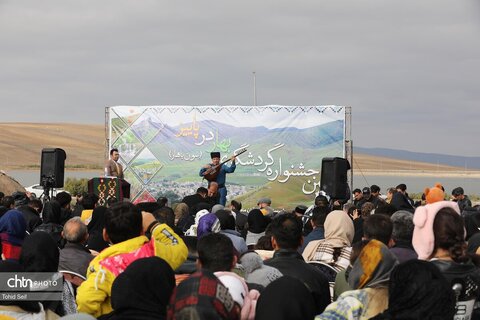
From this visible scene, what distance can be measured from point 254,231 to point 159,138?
12.5 metres

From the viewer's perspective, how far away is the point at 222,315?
354cm

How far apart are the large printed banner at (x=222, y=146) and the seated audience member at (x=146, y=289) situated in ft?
56.1

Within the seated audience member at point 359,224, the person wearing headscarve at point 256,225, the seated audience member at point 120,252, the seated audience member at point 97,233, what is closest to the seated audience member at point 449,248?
the seated audience member at point 120,252

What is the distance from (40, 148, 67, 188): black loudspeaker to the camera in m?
16.2

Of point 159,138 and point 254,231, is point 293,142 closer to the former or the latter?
point 159,138

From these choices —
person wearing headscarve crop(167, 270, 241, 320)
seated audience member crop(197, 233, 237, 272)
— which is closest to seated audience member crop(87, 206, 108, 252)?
seated audience member crop(197, 233, 237, 272)

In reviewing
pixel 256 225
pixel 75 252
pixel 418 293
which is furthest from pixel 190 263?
pixel 256 225

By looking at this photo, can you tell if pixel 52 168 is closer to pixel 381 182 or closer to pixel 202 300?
pixel 202 300

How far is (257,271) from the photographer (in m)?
4.77

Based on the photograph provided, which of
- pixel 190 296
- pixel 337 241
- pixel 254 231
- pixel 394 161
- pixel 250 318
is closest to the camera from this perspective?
pixel 190 296

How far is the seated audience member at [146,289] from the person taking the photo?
3977mm

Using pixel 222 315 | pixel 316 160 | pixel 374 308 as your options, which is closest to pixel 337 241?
pixel 374 308

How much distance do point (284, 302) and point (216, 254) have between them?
1.93ft

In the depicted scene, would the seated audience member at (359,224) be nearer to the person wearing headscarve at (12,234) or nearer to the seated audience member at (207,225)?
the seated audience member at (207,225)
